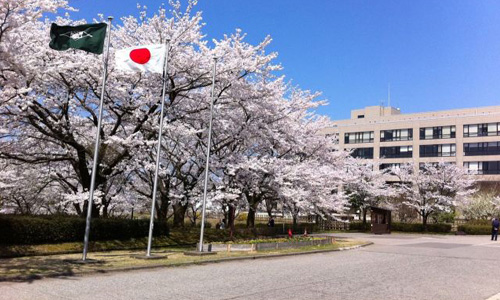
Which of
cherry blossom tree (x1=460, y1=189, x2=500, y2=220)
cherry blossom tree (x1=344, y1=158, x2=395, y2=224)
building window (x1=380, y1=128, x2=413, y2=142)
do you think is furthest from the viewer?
building window (x1=380, y1=128, x2=413, y2=142)

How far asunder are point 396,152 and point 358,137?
8667mm

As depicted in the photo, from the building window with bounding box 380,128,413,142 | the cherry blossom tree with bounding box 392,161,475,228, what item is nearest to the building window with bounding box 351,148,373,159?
the building window with bounding box 380,128,413,142

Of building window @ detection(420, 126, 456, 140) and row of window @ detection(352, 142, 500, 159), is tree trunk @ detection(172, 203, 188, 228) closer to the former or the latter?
row of window @ detection(352, 142, 500, 159)

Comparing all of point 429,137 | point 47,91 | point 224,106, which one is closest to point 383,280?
point 224,106

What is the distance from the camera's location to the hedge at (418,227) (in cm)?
4794

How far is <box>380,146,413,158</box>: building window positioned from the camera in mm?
82688

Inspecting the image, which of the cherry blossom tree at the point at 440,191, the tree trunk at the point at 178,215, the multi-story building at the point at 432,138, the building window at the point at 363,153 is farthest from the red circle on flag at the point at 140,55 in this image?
the building window at the point at 363,153

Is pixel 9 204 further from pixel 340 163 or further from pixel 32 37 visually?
pixel 340 163

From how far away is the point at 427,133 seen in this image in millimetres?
80812

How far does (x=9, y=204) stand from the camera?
3053cm

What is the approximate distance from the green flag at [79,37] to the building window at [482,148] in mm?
73091

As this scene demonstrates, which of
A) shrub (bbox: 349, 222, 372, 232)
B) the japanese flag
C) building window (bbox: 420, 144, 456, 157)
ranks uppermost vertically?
building window (bbox: 420, 144, 456, 157)

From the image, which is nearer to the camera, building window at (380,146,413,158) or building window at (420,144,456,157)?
building window at (420,144,456,157)

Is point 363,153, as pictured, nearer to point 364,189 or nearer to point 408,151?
point 408,151
